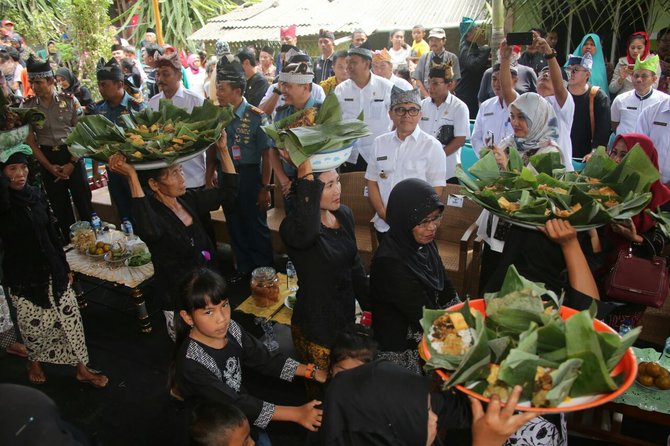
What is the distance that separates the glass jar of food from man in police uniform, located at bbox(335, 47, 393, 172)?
2.14 metres

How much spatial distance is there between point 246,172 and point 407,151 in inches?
63.0

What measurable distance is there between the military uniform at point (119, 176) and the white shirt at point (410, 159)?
277 cm

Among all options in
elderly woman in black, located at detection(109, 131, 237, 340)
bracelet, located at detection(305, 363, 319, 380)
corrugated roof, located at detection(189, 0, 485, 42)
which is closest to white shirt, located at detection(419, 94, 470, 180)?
elderly woman in black, located at detection(109, 131, 237, 340)

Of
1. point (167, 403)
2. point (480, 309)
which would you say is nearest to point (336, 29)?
point (167, 403)

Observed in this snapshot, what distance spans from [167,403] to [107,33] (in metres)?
8.57

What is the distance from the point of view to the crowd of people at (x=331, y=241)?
1.82 metres

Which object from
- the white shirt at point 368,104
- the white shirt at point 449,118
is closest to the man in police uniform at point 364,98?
the white shirt at point 368,104

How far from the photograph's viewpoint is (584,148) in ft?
16.8

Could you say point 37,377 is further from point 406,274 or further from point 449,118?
point 449,118

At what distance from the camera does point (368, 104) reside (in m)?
5.20

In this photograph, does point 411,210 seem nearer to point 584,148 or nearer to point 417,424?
point 417,424

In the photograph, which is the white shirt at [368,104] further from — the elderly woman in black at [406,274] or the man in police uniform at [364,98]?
the elderly woman in black at [406,274]

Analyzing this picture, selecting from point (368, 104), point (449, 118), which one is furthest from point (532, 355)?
point (368, 104)

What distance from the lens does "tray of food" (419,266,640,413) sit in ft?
4.37
